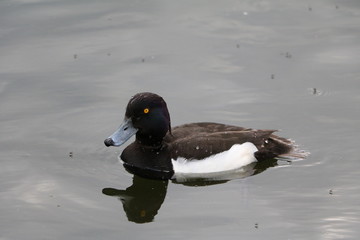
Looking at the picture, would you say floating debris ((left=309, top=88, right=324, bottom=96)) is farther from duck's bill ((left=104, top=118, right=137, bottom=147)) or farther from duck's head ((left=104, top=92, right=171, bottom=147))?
duck's bill ((left=104, top=118, right=137, bottom=147))

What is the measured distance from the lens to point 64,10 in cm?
1656

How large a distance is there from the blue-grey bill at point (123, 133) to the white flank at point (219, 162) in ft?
2.13

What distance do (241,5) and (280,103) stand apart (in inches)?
170

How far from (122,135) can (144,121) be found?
334 millimetres

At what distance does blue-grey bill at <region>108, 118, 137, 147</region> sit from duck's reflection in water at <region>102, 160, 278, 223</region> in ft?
1.63

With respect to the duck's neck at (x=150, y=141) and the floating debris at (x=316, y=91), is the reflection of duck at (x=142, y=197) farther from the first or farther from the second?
the floating debris at (x=316, y=91)

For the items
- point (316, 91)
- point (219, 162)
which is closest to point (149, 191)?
point (219, 162)

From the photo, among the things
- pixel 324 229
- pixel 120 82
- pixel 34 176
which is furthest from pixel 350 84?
pixel 34 176

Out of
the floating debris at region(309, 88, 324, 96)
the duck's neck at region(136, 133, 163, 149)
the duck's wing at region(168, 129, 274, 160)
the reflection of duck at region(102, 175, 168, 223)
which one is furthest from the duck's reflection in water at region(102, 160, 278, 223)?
the floating debris at region(309, 88, 324, 96)

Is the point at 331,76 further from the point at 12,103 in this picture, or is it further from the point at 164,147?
the point at 12,103

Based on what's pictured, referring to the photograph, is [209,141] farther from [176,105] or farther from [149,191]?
[176,105]

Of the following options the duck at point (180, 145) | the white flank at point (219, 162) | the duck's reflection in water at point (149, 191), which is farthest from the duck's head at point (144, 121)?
the duck's reflection in water at point (149, 191)

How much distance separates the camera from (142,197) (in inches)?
416

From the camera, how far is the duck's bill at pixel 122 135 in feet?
36.1
